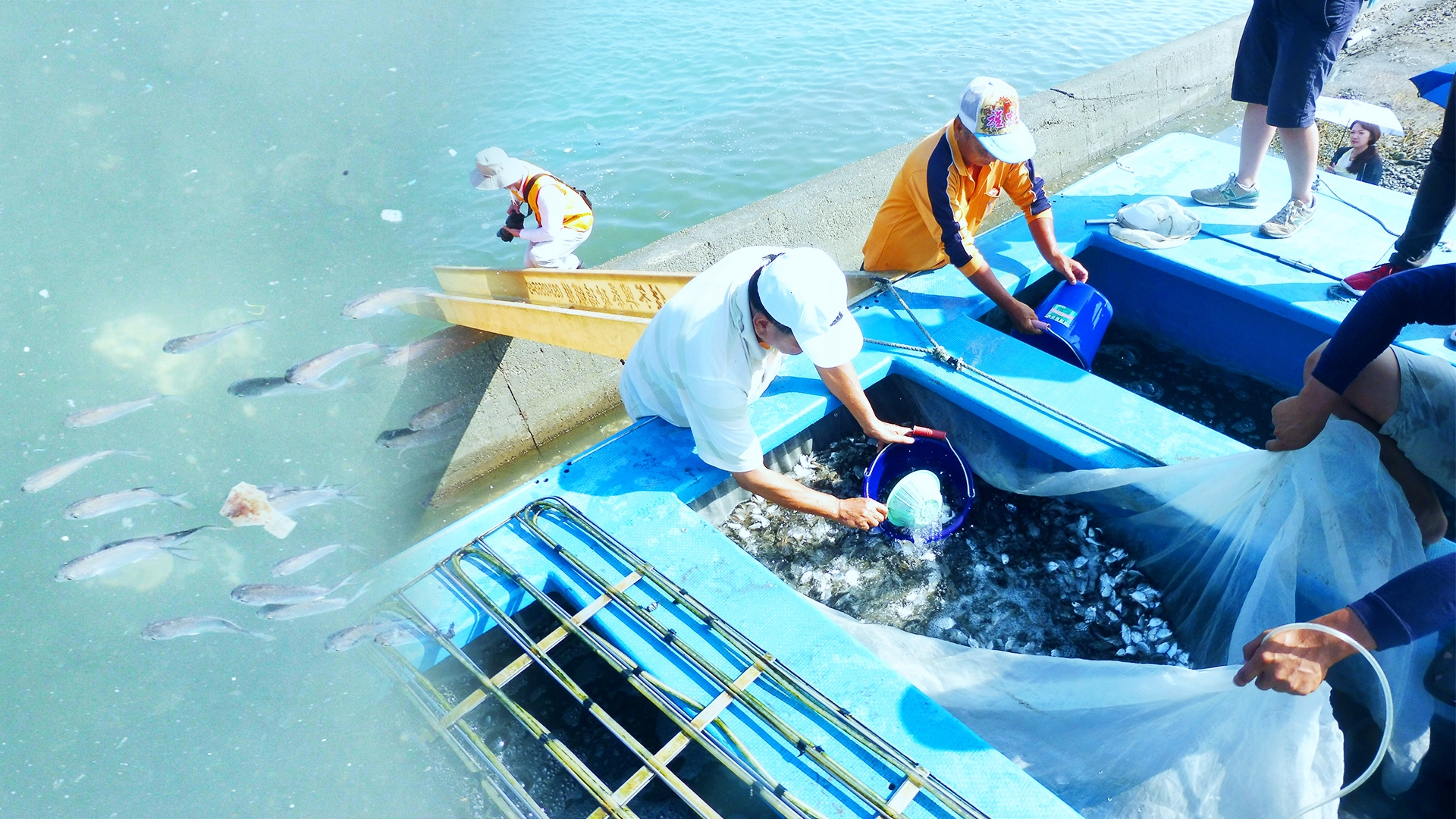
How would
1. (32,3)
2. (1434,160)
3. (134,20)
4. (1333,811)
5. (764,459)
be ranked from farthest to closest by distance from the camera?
(134,20) < (32,3) < (764,459) < (1434,160) < (1333,811)

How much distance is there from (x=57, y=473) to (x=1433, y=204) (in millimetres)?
7259

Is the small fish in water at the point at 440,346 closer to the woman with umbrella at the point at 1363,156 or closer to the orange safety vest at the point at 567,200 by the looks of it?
the orange safety vest at the point at 567,200

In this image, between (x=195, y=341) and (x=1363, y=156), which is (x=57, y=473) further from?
(x=1363, y=156)

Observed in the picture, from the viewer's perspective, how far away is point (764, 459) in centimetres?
327

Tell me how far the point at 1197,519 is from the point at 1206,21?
10492 millimetres

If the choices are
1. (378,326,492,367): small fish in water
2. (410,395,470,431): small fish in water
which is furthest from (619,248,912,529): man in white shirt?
(410,395,470,431): small fish in water

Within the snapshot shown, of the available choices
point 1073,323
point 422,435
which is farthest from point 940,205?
point 422,435

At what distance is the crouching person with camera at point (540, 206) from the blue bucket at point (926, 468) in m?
2.59

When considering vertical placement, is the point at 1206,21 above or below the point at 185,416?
above

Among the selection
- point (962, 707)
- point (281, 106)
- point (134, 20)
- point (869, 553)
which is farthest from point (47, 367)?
point (962, 707)

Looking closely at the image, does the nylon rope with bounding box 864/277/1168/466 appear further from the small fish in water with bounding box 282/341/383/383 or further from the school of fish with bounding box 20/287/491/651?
the small fish in water with bounding box 282/341/383/383

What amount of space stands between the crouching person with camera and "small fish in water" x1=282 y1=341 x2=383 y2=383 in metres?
1.15

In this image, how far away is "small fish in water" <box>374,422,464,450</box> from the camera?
4.43 meters

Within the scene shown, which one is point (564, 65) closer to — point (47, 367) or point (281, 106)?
point (281, 106)
